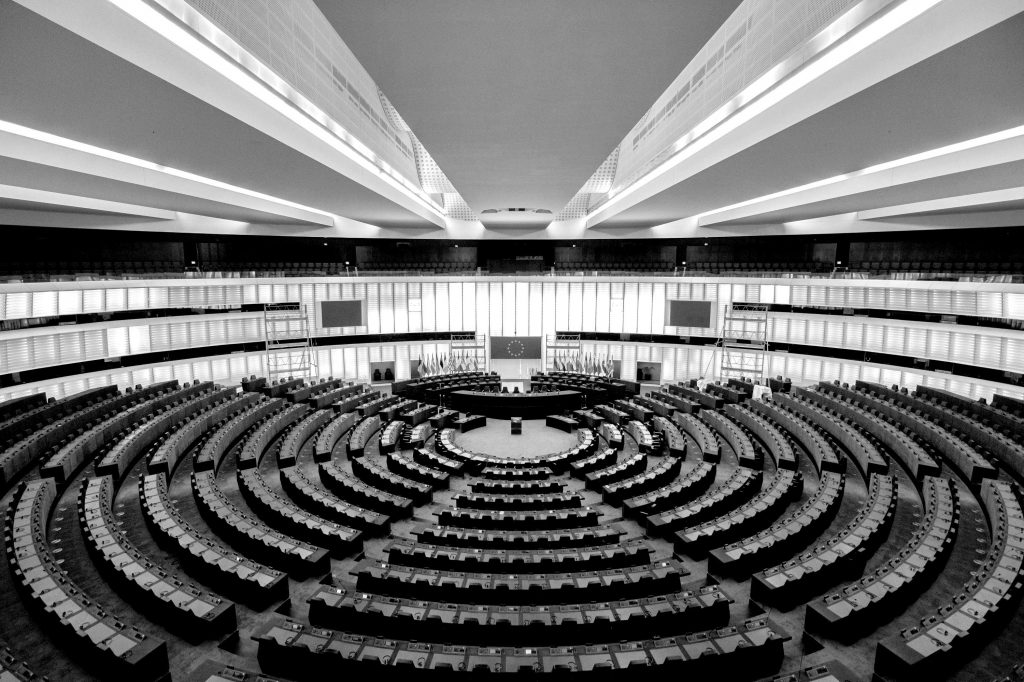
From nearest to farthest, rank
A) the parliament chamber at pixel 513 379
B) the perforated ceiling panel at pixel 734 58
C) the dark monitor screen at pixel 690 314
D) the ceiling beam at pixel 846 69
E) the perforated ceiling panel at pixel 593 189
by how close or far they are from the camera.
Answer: the ceiling beam at pixel 846 69
the parliament chamber at pixel 513 379
the perforated ceiling panel at pixel 734 58
the perforated ceiling panel at pixel 593 189
the dark monitor screen at pixel 690 314

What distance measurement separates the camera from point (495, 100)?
966 centimetres

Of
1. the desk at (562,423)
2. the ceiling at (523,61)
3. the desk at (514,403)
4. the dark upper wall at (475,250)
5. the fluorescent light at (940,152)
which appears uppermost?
the fluorescent light at (940,152)

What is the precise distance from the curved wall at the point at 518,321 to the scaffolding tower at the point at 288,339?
928 mm

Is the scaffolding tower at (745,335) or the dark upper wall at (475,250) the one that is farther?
the scaffolding tower at (745,335)

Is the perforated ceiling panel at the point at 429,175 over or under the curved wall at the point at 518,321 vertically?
over

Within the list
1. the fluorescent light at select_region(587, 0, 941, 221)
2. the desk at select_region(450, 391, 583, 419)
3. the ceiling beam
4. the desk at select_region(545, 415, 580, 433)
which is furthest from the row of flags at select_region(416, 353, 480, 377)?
the ceiling beam

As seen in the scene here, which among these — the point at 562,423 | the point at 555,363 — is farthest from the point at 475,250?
the point at 562,423

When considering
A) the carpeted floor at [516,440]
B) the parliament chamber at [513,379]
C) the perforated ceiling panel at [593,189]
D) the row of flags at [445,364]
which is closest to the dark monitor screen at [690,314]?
the parliament chamber at [513,379]

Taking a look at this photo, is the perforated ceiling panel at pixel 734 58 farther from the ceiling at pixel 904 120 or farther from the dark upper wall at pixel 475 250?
the dark upper wall at pixel 475 250

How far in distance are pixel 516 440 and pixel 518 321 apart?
14.1 metres

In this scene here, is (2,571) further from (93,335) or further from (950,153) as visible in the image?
(950,153)

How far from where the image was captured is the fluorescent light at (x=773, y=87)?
23.0 feet

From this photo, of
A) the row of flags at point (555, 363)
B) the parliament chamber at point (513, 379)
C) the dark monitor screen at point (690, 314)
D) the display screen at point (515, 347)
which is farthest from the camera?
the display screen at point (515, 347)

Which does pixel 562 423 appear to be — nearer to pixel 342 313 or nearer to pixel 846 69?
pixel 342 313
